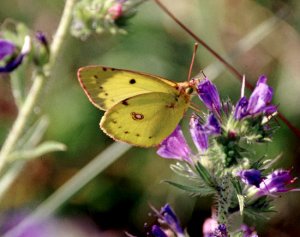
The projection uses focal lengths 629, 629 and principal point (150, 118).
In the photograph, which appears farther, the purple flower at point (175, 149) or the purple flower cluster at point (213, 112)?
the purple flower at point (175, 149)

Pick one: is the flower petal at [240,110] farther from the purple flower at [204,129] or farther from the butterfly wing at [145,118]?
the butterfly wing at [145,118]

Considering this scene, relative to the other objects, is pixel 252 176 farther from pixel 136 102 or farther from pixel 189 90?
pixel 136 102

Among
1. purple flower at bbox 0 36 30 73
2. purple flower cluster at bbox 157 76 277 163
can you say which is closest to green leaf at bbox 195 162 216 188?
purple flower cluster at bbox 157 76 277 163

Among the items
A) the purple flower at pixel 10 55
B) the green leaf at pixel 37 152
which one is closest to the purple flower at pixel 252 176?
the green leaf at pixel 37 152

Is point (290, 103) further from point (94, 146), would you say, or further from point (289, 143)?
point (94, 146)

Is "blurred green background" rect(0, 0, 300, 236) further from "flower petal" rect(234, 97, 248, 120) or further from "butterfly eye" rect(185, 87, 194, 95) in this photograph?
"flower petal" rect(234, 97, 248, 120)

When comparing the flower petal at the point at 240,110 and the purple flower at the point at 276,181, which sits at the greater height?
the flower petal at the point at 240,110

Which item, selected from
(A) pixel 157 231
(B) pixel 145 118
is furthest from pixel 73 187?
(A) pixel 157 231
